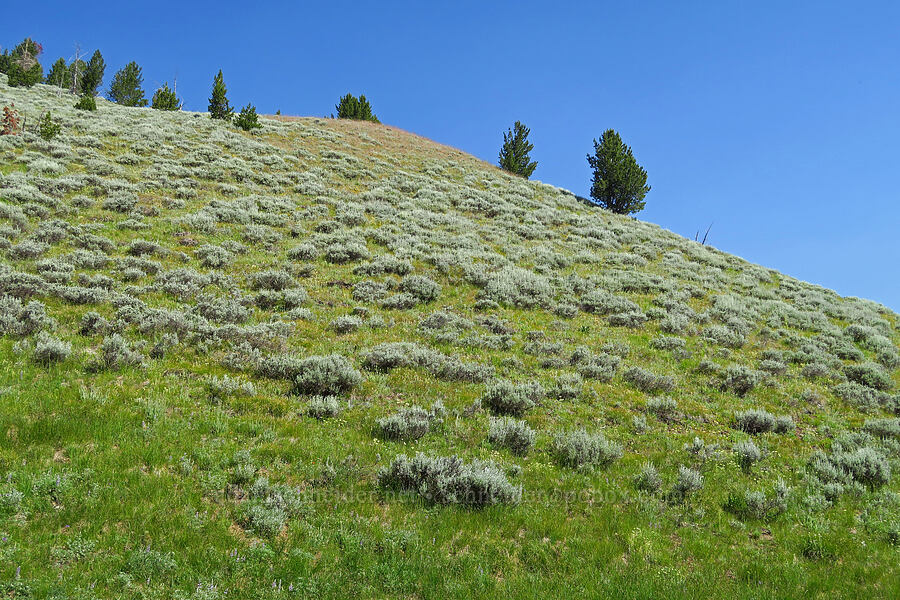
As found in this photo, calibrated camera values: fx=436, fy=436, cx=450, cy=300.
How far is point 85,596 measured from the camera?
4.07 metres

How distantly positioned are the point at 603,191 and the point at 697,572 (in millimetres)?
48011

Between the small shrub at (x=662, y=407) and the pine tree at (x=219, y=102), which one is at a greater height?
the pine tree at (x=219, y=102)

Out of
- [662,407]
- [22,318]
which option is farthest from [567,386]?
[22,318]

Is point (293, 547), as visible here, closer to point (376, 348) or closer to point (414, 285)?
point (376, 348)

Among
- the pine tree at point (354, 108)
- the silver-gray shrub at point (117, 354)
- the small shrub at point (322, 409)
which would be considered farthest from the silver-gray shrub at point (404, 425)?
the pine tree at point (354, 108)

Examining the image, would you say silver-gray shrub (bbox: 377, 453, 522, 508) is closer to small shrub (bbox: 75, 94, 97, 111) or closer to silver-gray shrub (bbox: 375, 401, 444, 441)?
silver-gray shrub (bbox: 375, 401, 444, 441)

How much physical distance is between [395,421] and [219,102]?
48.8 metres

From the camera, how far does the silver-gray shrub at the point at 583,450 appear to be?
7.71 metres

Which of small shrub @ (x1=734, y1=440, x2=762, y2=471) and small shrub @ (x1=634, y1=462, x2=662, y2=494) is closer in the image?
small shrub @ (x1=634, y1=462, x2=662, y2=494)

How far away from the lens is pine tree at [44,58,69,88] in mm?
58119

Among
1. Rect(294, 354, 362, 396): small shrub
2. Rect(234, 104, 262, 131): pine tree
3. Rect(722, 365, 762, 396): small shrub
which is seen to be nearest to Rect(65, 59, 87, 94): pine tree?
Rect(234, 104, 262, 131): pine tree

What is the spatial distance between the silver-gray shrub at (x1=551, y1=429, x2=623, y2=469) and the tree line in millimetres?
44555

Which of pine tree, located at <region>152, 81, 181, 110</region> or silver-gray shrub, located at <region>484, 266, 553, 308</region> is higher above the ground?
pine tree, located at <region>152, 81, 181, 110</region>

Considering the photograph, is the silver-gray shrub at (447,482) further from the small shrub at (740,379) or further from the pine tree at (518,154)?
the pine tree at (518,154)
